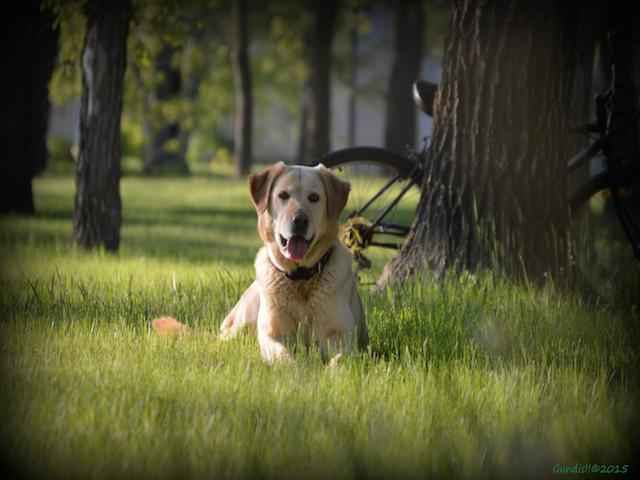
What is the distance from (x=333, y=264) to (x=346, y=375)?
31.4 inches

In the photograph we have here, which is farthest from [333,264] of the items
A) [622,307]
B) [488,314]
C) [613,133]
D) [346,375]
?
[613,133]

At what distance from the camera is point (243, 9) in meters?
27.3

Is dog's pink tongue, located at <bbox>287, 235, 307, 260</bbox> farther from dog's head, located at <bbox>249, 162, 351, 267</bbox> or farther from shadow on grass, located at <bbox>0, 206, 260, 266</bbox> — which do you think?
shadow on grass, located at <bbox>0, 206, 260, 266</bbox>

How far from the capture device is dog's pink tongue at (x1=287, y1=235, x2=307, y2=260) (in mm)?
4500

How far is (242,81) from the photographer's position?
28438 mm

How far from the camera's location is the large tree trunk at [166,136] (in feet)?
103

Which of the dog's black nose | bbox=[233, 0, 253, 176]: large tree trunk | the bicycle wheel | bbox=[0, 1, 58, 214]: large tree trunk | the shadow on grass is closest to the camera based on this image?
the dog's black nose

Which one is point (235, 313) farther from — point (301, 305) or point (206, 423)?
point (206, 423)

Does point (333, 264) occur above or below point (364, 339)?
above

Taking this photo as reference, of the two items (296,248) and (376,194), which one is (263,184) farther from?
(376,194)

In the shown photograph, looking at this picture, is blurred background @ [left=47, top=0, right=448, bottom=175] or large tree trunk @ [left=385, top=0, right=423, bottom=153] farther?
large tree trunk @ [left=385, top=0, right=423, bottom=153]

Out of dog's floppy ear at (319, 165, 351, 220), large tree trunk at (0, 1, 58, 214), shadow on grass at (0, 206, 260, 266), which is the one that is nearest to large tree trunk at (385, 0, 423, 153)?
shadow on grass at (0, 206, 260, 266)

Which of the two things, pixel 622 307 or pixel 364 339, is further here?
pixel 622 307

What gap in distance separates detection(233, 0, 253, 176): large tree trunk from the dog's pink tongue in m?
24.0
